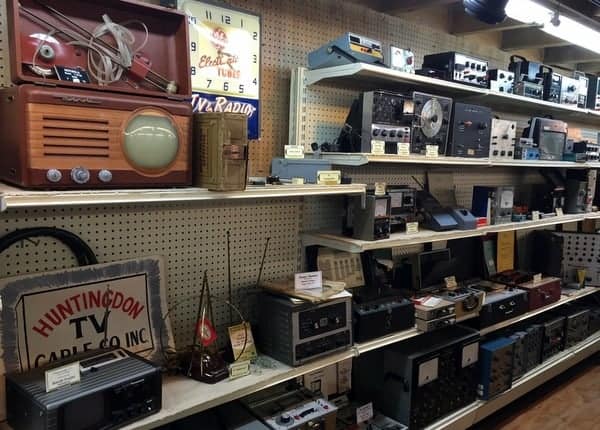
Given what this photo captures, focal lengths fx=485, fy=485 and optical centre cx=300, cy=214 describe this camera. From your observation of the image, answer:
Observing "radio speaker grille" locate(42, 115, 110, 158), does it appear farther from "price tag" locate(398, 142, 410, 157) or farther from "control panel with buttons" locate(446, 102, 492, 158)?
"control panel with buttons" locate(446, 102, 492, 158)

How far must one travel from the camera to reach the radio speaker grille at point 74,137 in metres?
1.28

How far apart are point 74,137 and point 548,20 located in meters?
2.19

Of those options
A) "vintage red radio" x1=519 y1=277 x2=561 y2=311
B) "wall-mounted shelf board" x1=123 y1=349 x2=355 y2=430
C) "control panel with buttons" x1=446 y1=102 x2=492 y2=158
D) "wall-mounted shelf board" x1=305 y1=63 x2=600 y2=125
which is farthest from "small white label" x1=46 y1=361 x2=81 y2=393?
"vintage red radio" x1=519 y1=277 x2=561 y2=311

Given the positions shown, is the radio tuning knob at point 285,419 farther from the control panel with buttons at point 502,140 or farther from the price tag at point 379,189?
the control panel with buttons at point 502,140

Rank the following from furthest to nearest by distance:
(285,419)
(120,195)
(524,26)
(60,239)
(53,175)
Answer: (524,26) → (285,419) → (60,239) → (120,195) → (53,175)

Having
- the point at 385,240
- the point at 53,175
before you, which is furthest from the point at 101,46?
the point at 385,240

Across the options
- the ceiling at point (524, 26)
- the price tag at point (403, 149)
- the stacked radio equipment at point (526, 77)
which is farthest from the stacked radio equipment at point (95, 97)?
the stacked radio equipment at point (526, 77)

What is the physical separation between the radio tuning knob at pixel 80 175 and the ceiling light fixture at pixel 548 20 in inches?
75.8

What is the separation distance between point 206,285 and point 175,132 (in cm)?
73

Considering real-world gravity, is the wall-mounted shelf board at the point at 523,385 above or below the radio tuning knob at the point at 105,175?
below

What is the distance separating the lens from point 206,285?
199cm

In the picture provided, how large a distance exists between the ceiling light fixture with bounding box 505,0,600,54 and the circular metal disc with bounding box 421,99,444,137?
0.52m

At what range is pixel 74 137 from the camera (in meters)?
1.31

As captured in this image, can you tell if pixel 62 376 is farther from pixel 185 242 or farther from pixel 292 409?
pixel 292 409
